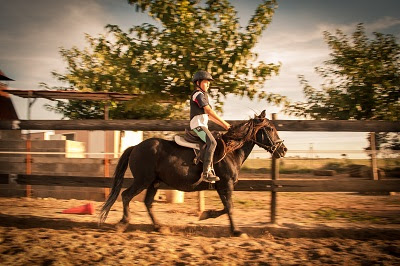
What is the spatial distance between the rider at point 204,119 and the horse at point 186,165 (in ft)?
0.80

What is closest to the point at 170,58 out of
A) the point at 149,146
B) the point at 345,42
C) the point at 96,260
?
the point at 149,146

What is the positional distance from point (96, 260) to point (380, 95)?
10414 millimetres

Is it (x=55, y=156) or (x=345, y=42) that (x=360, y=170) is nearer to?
(x=345, y=42)

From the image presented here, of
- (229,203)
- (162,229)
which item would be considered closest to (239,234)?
(229,203)

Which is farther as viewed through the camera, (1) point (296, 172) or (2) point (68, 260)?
(1) point (296, 172)

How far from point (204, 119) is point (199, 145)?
0.44 m

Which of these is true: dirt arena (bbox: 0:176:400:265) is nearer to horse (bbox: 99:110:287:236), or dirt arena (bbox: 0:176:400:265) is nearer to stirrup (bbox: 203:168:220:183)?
horse (bbox: 99:110:287:236)

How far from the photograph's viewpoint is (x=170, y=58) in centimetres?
663

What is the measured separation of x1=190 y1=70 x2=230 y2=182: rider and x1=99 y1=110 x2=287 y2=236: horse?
24cm

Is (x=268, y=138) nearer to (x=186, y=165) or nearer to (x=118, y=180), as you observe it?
(x=186, y=165)

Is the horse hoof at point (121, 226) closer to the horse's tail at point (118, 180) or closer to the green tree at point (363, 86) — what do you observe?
the horse's tail at point (118, 180)

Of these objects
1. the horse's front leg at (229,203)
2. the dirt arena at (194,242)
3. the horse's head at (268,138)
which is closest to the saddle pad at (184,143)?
the horse's front leg at (229,203)

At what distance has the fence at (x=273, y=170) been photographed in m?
5.40

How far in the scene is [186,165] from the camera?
490 cm
